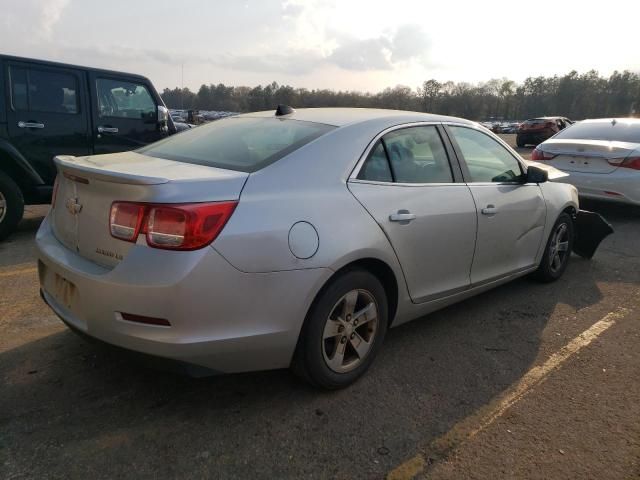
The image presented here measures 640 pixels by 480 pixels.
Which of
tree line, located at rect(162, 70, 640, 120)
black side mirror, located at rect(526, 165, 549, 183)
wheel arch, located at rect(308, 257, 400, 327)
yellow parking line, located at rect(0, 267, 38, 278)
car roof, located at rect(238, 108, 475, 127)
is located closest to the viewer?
wheel arch, located at rect(308, 257, 400, 327)

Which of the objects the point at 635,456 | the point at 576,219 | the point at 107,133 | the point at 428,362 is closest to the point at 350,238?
the point at 428,362

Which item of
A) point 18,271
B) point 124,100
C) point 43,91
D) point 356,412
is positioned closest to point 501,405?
point 356,412

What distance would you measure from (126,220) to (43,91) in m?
4.54

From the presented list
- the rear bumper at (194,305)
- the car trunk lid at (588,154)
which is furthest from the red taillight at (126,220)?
the car trunk lid at (588,154)

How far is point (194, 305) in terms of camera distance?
2.20 m

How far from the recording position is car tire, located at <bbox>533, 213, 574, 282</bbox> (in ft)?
15.1

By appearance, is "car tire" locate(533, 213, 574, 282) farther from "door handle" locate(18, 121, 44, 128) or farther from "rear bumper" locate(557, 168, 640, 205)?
"door handle" locate(18, 121, 44, 128)

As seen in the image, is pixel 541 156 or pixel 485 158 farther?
pixel 541 156

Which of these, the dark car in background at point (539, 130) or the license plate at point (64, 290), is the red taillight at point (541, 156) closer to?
the license plate at point (64, 290)

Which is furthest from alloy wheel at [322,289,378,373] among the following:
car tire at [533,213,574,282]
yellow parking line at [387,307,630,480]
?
car tire at [533,213,574,282]

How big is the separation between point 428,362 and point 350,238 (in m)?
1.10

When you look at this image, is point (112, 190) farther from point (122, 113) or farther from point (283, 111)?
point (122, 113)

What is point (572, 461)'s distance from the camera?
2.36 metres

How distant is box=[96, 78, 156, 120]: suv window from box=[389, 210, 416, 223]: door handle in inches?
193
